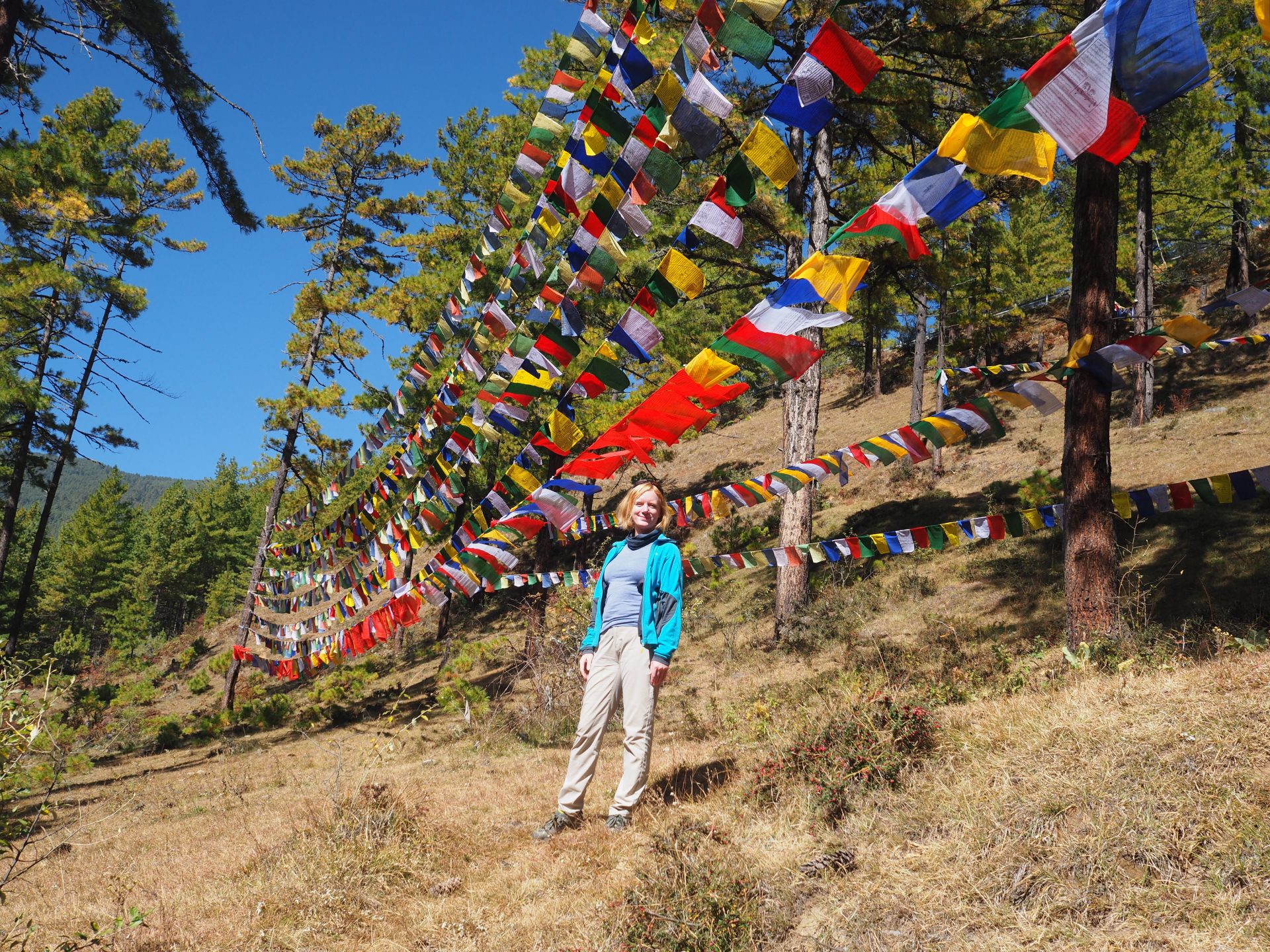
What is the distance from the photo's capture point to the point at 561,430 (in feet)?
22.2

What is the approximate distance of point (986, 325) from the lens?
2397 cm

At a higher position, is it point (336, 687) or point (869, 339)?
point (869, 339)

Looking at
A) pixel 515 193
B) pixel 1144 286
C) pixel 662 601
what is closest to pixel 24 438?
pixel 515 193

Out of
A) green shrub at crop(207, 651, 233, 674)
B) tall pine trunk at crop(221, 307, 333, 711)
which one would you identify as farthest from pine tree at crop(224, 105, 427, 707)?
green shrub at crop(207, 651, 233, 674)

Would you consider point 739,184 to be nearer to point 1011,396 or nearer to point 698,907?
point 1011,396

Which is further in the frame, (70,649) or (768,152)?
(70,649)

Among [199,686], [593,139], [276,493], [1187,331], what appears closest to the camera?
[1187,331]

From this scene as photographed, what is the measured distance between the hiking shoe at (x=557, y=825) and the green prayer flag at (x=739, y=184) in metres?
3.92

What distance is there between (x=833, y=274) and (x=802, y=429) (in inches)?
244

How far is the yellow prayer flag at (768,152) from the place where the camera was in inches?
170

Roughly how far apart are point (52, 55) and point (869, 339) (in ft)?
103

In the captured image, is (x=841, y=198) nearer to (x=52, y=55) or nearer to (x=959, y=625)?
(x=959, y=625)

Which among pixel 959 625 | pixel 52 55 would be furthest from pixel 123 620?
pixel 959 625

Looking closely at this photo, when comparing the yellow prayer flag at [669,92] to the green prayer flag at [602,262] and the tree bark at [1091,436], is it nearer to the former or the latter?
the green prayer flag at [602,262]
